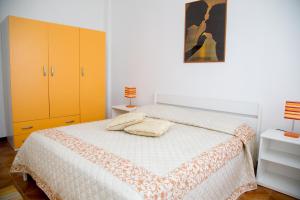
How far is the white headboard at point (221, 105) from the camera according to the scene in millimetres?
2296

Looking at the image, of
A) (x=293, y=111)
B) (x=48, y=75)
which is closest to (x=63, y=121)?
(x=48, y=75)

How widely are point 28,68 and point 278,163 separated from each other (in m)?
3.20

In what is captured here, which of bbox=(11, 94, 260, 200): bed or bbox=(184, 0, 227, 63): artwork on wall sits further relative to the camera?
bbox=(184, 0, 227, 63): artwork on wall

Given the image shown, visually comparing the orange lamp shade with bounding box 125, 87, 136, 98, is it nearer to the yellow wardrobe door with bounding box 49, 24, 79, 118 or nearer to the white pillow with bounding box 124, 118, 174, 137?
the yellow wardrobe door with bounding box 49, 24, 79, 118

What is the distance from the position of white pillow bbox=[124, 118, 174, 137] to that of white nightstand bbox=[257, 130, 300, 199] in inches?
37.5

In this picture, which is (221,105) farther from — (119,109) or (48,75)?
(48,75)

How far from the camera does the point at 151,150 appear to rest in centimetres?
155

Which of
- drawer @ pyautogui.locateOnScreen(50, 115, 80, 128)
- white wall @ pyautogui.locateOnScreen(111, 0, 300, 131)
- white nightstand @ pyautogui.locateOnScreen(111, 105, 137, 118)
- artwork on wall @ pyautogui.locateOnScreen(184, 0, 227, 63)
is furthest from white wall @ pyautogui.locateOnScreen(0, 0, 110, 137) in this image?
artwork on wall @ pyautogui.locateOnScreen(184, 0, 227, 63)

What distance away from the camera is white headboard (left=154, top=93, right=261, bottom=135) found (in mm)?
2296

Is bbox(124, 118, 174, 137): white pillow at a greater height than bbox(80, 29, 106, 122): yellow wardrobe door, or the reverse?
bbox(80, 29, 106, 122): yellow wardrobe door

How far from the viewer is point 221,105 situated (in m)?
2.54

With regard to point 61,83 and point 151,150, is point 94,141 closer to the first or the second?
point 151,150

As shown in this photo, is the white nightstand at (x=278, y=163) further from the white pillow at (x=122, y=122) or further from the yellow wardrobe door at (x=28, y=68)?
the yellow wardrobe door at (x=28, y=68)

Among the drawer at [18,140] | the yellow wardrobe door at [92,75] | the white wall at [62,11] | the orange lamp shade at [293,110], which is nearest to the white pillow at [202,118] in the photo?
the orange lamp shade at [293,110]
